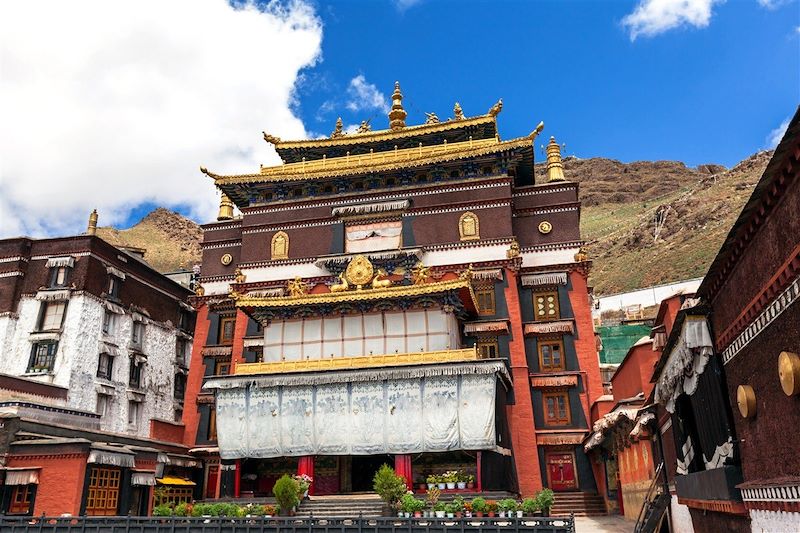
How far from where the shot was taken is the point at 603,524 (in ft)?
78.9

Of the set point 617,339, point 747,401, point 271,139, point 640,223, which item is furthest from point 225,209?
point 640,223

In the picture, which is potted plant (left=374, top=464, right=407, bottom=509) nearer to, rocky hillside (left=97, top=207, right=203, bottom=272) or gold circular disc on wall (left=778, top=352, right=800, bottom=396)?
gold circular disc on wall (left=778, top=352, right=800, bottom=396)

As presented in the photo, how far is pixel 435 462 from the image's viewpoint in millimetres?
28281

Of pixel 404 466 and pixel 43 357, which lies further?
pixel 43 357

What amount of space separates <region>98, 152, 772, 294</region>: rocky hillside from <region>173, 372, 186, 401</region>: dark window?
49.4 m

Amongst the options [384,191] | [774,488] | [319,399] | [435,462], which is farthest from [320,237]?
[774,488]

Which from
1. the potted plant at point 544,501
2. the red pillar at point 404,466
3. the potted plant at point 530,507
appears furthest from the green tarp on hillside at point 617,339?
the potted plant at point 530,507

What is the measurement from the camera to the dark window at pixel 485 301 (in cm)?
3294

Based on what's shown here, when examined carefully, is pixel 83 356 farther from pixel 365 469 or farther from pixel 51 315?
pixel 365 469

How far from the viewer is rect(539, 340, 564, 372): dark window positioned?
32.5 metres

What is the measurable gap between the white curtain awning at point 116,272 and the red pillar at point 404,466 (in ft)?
72.4

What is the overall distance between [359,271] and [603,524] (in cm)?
1611

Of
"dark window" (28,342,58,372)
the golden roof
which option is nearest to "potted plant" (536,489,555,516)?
the golden roof

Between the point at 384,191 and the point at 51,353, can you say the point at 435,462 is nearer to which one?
the point at 384,191
